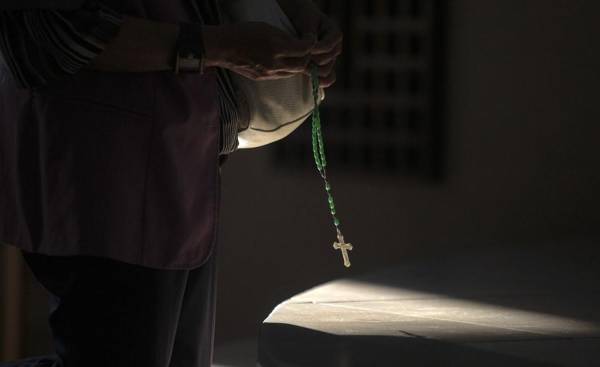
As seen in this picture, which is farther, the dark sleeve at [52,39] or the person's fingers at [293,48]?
the person's fingers at [293,48]

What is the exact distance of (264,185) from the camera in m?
4.25

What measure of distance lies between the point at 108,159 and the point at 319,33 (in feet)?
1.47

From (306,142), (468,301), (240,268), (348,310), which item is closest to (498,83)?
(306,142)

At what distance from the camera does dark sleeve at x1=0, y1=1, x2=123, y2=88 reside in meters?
1.15

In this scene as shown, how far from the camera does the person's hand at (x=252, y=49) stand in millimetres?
1250

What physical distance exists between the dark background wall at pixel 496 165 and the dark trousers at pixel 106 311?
7.74 ft

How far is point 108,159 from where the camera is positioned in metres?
1.21

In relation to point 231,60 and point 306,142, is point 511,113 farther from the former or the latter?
point 231,60

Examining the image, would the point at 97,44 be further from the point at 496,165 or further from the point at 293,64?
the point at 496,165

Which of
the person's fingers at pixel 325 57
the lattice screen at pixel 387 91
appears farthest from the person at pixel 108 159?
the lattice screen at pixel 387 91

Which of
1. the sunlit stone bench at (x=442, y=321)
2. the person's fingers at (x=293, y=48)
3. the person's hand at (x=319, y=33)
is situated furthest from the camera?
the sunlit stone bench at (x=442, y=321)

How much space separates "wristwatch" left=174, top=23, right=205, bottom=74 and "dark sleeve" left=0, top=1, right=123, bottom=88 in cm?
8

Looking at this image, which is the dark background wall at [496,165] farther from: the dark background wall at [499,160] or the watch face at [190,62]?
the watch face at [190,62]

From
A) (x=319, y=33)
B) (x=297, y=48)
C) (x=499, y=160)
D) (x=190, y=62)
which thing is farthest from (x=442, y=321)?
(x=499, y=160)
